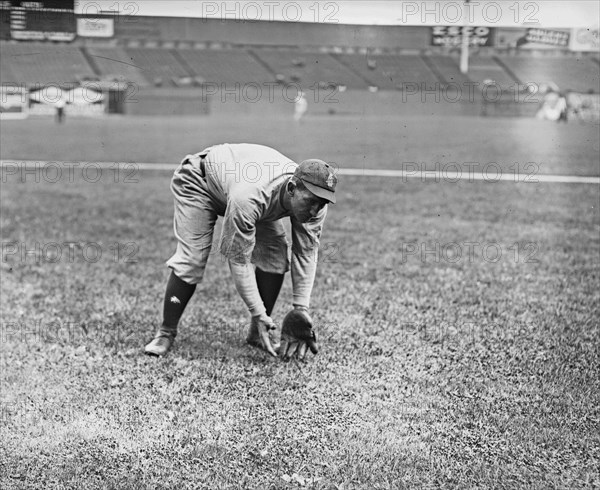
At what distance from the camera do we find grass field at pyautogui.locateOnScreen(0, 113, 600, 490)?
3527 mm

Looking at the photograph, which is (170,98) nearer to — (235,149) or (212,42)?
(212,42)

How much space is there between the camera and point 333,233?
9.21 metres

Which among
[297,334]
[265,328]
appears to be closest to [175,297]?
[265,328]

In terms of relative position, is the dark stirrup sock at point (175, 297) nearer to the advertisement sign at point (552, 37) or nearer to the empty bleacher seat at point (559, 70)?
the empty bleacher seat at point (559, 70)

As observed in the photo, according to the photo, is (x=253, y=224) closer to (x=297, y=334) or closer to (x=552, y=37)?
(x=297, y=334)

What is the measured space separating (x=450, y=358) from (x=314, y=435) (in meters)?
1.46

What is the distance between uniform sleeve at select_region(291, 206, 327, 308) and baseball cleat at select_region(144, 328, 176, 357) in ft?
3.08

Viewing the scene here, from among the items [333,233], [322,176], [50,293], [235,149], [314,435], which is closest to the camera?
[314,435]

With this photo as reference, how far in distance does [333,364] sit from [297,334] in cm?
32

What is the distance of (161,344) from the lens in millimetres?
4996

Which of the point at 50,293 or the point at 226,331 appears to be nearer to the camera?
the point at 226,331

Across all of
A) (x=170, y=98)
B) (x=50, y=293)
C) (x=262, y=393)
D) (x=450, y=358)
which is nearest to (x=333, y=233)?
(x=50, y=293)

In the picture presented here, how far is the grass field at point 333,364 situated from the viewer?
353 cm

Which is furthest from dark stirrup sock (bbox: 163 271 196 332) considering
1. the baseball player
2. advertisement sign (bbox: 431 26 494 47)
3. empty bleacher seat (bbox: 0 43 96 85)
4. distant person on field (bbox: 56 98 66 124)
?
distant person on field (bbox: 56 98 66 124)
